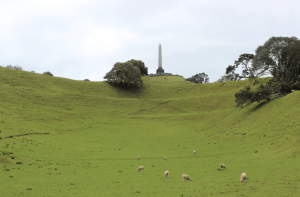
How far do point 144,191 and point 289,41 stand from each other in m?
50.6

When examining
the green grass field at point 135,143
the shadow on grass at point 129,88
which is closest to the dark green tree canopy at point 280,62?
the green grass field at point 135,143

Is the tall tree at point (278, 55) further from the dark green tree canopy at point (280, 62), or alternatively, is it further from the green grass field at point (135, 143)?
the green grass field at point (135, 143)

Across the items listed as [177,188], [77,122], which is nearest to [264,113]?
[177,188]

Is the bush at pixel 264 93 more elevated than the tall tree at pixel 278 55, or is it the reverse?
the tall tree at pixel 278 55

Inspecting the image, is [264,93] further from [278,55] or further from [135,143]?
[135,143]

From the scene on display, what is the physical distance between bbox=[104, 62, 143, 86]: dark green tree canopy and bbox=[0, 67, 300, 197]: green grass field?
800cm

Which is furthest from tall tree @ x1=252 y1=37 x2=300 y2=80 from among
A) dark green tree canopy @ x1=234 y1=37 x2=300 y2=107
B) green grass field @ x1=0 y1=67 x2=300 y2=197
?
green grass field @ x1=0 y1=67 x2=300 y2=197

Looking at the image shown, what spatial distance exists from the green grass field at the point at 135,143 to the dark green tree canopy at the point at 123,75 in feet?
26.2

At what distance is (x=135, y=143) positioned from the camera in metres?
38.1

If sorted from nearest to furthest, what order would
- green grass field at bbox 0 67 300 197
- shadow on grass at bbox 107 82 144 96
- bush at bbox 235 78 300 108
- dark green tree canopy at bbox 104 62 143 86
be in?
green grass field at bbox 0 67 300 197 → bush at bbox 235 78 300 108 → shadow on grass at bbox 107 82 144 96 → dark green tree canopy at bbox 104 62 143 86

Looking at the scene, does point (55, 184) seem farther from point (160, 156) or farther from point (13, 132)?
point (13, 132)

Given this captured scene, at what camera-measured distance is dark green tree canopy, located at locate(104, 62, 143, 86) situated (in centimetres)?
7919

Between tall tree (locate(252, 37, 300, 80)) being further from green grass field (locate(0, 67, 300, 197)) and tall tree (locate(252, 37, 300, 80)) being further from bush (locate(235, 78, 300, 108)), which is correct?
green grass field (locate(0, 67, 300, 197))

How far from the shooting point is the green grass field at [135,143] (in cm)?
1635
